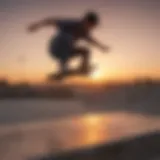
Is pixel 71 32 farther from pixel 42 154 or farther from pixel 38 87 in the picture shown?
pixel 42 154

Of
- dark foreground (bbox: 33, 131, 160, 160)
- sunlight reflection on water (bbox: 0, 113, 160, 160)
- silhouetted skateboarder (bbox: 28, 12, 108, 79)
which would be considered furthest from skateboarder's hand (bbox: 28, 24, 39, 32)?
dark foreground (bbox: 33, 131, 160, 160)

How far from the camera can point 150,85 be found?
61.9 inches

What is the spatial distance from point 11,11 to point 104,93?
0.44m

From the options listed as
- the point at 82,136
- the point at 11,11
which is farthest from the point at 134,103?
the point at 11,11

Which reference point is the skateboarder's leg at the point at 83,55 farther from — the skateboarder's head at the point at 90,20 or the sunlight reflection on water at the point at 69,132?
the sunlight reflection on water at the point at 69,132

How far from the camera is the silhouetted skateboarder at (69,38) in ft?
4.78

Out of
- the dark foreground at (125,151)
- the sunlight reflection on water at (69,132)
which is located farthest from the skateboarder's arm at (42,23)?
the dark foreground at (125,151)

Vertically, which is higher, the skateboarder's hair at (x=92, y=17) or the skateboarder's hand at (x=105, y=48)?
the skateboarder's hair at (x=92, y=17)

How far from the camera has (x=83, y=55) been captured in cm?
150

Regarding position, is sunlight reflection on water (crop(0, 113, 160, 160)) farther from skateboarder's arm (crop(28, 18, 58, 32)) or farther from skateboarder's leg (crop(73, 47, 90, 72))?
skateboarder's arm (crop(28, 18, 58, 32))

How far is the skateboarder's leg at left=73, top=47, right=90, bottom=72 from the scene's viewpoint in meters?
1.47

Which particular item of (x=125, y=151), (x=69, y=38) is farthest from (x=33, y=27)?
(x=125, y=151)

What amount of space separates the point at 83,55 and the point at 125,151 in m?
0.39

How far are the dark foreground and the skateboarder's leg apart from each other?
319 millimetres
